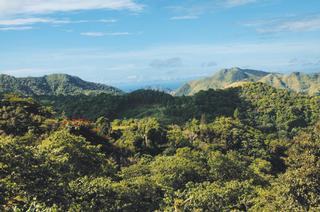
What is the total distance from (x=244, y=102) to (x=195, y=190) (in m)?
161

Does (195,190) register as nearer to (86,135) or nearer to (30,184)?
(30,184)

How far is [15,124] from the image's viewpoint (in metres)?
67.2

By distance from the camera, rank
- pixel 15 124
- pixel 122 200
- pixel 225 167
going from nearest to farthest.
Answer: pixel 122 200 < pixel 225 167 < pixel 15 124

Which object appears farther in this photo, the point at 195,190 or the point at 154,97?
the point at 154,97

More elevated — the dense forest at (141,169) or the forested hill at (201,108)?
the dense forest at (141,169)

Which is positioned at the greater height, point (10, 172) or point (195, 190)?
point (10, 172)

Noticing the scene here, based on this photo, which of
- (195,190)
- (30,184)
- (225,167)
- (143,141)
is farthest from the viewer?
(143,141)

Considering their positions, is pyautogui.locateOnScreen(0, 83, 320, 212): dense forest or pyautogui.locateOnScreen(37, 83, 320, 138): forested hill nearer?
pyautogui.locateOnScreen(0, 83, 320, 212): dense forest

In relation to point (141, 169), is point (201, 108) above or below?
below

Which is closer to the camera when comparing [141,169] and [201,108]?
[141,169]

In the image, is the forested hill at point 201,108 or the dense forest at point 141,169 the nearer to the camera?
the dense forest at point 141,169

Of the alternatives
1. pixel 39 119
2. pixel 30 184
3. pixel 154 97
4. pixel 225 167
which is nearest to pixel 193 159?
pixel 225 167

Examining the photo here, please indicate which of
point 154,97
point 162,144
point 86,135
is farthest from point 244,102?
point 86,135

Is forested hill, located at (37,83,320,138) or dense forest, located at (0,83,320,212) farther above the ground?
dense forest, located at (0,83,320,212)
